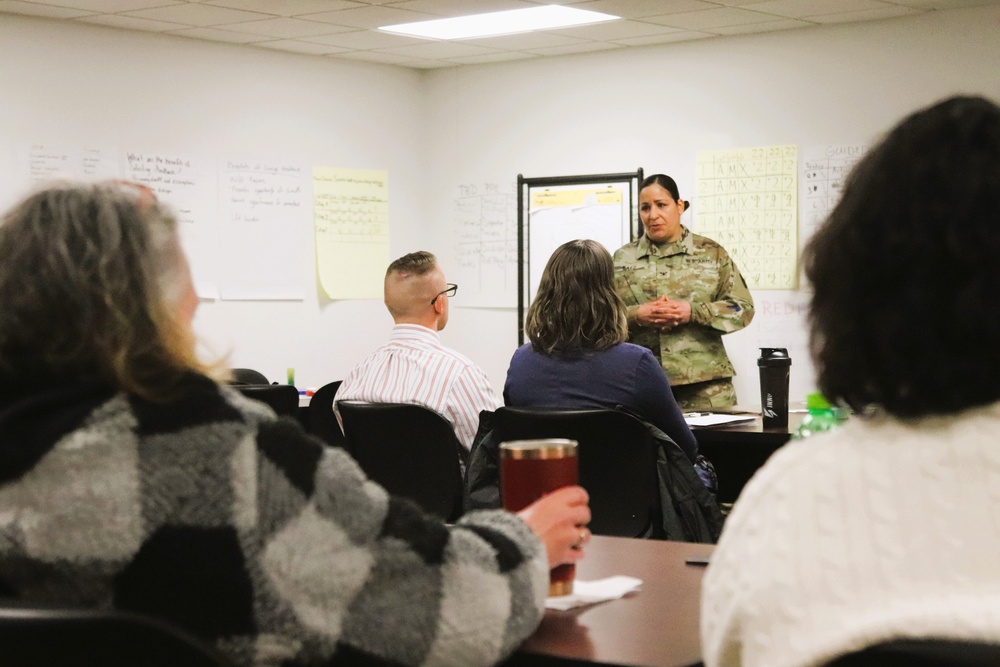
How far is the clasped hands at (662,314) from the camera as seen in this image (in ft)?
16.9

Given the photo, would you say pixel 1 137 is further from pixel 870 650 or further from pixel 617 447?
pixel 870 650

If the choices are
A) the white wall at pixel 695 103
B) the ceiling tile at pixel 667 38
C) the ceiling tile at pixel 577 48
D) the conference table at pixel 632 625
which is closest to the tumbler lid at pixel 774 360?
the conference table at pixel 632 625

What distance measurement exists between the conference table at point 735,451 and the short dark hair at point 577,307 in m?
0.51

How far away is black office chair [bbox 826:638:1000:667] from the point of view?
0.96m

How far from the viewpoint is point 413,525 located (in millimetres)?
1326

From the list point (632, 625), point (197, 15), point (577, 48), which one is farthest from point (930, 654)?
point (577, 48)

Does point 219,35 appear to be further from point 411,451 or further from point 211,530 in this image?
point 211,530

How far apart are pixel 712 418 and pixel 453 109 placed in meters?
3.68

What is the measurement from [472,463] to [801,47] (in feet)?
11.9

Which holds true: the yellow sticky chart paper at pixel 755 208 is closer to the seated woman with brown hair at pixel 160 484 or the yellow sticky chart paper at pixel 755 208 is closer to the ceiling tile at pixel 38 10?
the ceiling tile at pixel 38 10

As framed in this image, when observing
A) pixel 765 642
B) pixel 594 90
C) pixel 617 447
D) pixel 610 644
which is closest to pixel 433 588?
pixel 610 644

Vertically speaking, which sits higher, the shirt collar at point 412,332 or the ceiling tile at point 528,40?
the ceiling tile at point 528,40

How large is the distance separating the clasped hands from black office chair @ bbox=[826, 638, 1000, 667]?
4.16 m

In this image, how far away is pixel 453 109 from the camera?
707 centimetres
